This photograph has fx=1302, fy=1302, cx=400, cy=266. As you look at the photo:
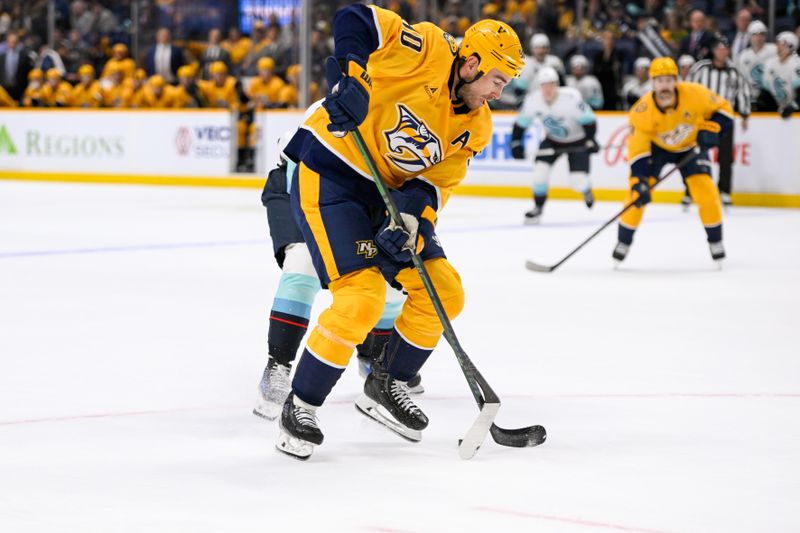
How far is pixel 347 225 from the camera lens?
130 inches

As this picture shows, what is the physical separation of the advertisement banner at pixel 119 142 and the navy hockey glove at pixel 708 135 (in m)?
8.46

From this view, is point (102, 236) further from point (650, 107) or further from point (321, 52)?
point (321, 52)

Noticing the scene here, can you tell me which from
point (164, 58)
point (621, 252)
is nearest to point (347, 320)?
point (621, 252)

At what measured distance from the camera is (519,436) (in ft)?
10.9

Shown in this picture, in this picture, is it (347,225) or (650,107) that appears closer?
(347,225)

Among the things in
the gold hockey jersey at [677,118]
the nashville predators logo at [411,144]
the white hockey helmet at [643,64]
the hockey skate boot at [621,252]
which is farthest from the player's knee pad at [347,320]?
the white hockey helmet at [643,64]

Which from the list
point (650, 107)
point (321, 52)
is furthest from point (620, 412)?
point (321, 52)

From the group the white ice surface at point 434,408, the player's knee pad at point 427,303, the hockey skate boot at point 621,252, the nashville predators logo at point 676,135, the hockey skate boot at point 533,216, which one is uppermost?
the nashville predators logo at point 676,135

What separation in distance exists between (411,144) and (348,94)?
301mm

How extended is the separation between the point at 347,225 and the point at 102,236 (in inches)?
256

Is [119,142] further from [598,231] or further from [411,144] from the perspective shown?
[411,144]

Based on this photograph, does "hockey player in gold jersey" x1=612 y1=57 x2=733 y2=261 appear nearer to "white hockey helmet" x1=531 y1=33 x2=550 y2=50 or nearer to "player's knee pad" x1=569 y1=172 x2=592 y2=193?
"player's knee pad" x1=569 y1=172 x2=592 y2=193

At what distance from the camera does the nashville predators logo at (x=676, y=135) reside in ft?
26.6

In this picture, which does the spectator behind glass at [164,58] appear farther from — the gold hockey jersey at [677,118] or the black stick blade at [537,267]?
the black stick blade at [537,267]
